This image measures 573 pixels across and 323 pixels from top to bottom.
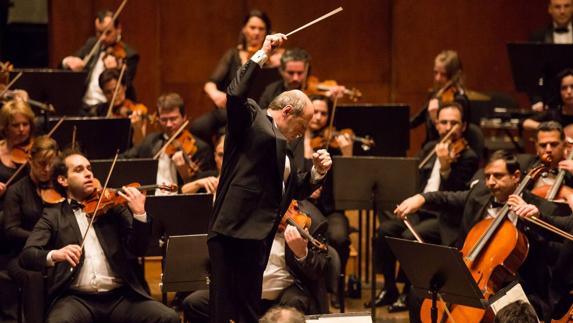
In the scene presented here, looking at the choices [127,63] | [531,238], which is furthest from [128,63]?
[531,238]

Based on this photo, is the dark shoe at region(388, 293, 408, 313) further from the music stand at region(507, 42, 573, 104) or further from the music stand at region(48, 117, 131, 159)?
the music stand at region(48, 117, 131, 159)

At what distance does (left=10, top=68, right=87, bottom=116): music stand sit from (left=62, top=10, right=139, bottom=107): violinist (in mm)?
529

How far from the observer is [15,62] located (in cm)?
819

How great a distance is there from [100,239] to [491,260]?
1.83m

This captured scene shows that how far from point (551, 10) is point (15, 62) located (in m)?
4.08

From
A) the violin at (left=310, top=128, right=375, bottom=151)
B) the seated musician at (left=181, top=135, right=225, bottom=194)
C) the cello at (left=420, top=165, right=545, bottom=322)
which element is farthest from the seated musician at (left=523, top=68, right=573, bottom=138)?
the seated musician at (left=181, top=135, right=225, bottom=194)

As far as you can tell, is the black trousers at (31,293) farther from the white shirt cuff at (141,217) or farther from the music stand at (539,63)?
the music stand at (539,63)

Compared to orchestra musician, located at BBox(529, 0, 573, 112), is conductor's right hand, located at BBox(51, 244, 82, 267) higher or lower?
lower

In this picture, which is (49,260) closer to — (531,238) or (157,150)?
(157,150)

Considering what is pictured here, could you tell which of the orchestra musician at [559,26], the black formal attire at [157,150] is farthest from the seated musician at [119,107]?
the orchestra musician at [559,26]

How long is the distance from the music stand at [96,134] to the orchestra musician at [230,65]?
1.06 meters

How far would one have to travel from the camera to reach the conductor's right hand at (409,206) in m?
5.30

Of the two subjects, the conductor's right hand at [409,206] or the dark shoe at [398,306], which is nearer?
the conductor's right hand at [409,206]

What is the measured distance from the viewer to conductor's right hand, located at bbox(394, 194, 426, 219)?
17.4 ft
